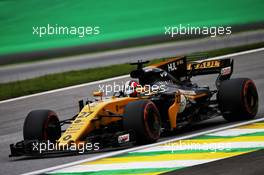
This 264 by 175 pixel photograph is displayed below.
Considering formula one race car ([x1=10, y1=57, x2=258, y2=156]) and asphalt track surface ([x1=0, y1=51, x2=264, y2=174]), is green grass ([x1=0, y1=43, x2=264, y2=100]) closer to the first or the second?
asphalt track surface ([x1=0, y1=51, x2=264, y2=174])

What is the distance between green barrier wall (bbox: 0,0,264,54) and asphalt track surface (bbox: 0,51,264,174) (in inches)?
103

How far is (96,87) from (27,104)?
1740mm

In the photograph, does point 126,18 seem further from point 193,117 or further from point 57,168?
point 57,168

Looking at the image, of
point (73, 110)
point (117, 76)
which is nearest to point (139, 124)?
point (73, 110)

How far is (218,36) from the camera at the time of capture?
23578 mm

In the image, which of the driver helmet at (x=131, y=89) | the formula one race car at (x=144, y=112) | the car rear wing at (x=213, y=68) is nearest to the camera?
the formula one race car at (x=144, y=112)

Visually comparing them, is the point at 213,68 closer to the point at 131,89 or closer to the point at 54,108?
the point at 131,89

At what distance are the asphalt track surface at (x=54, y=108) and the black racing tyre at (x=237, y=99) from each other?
269 mm

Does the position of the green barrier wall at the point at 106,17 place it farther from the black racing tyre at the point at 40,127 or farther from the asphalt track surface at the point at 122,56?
the black racing tyre at the point at 40,127

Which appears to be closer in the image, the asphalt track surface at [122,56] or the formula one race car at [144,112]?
the formula one race car at [144,112]

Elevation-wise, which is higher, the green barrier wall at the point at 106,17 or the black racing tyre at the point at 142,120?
the green barrier wall at the point at 106,17

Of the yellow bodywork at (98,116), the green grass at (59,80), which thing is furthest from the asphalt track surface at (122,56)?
the yellow bodywork at (98,116)

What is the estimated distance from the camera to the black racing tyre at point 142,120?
1166 centimetres

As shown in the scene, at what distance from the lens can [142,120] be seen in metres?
11.6
